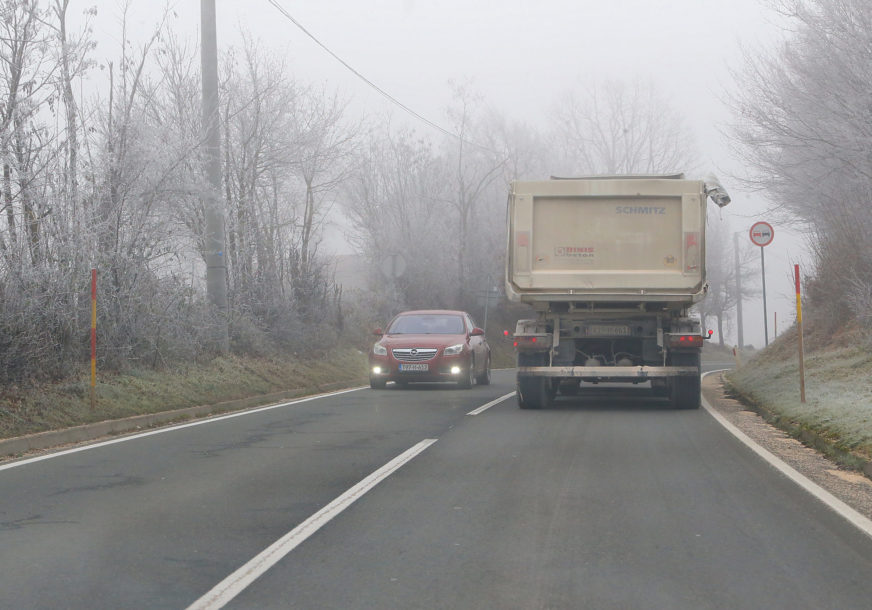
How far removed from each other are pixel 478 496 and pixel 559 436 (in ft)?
13.5

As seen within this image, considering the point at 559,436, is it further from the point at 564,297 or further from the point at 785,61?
the point at 785,61

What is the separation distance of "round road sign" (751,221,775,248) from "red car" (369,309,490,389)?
6483mm

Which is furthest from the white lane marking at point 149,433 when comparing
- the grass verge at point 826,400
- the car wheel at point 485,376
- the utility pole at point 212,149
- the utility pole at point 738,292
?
the utility pole at point 738,292

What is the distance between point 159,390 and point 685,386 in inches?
317

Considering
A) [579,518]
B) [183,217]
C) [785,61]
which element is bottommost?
[579,518]

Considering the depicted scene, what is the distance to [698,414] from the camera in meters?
14.4

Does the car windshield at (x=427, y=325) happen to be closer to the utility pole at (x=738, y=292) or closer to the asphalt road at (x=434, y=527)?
the asphalt road at (x=434, y=527)

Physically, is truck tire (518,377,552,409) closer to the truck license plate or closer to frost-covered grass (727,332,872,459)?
the truck license plate

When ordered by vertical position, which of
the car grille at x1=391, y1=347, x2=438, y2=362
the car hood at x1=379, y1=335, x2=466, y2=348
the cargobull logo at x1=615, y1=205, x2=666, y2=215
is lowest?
the car grille at x1=391, y1=347, x2=438, y2=362

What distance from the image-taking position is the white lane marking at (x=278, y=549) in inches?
192

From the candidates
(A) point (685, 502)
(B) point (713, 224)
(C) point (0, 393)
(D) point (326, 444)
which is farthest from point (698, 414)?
(B) point (713, 224)

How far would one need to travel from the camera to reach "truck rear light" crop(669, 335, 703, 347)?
14.6 m

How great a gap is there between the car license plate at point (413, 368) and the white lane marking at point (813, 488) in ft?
26.9

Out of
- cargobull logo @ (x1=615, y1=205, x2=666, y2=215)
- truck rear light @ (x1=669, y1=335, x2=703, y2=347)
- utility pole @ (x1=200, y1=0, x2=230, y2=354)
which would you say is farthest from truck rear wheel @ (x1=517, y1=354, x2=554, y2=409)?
utility pole @ (x1=200, y1=0, x2=230, y2=354)
